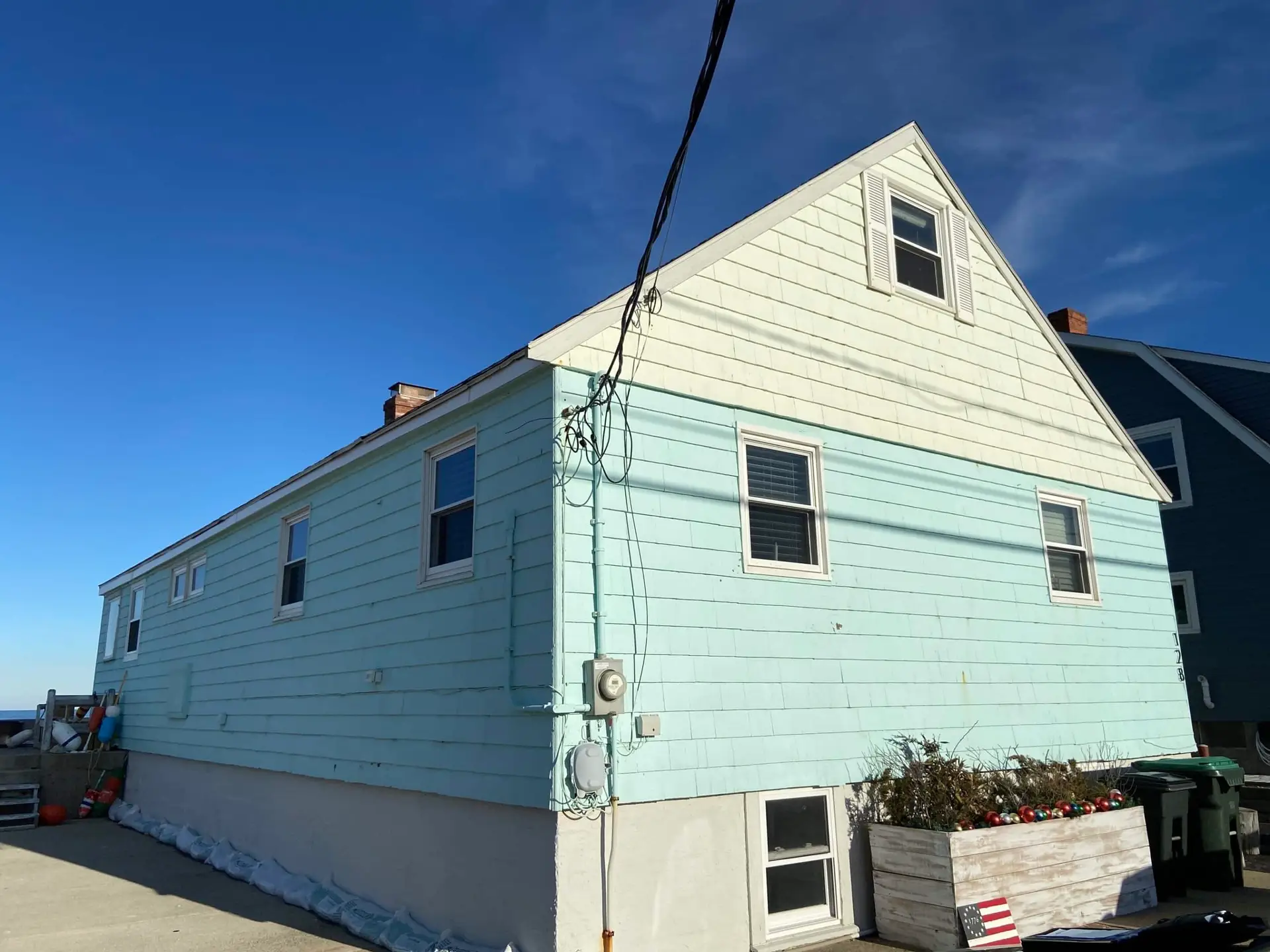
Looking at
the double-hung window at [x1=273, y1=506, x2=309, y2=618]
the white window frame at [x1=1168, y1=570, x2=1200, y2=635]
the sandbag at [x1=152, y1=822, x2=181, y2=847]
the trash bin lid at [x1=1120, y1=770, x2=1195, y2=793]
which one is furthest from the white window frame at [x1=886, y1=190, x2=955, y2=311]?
the sandbag at [x1=152, y1=822, x2=181, y2=847]

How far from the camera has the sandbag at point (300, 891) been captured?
8977 mm

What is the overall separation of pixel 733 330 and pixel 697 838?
13.5 ft

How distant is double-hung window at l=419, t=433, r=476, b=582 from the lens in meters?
7.84

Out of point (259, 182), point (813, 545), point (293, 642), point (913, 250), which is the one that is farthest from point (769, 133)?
point (293, 642)

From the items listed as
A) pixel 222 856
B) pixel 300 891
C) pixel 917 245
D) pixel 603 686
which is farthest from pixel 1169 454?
pixel 222 856

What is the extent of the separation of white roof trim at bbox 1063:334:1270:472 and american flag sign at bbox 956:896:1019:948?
10776 millimetres

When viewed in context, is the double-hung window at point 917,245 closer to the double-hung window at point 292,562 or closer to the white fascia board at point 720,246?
the white fascia board at point 720,246

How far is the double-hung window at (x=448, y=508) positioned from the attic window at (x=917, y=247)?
506cm

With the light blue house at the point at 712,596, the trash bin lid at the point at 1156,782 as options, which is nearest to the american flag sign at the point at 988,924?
the light blue house at the point at 712,596

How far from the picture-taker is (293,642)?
10.5 m

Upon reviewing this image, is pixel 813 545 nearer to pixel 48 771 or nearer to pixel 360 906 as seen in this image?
pixel 360 906

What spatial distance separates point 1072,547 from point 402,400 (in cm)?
820

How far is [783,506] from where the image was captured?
26.4ft

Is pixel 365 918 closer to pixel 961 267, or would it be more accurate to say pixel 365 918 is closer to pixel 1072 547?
pixel 1072 547
